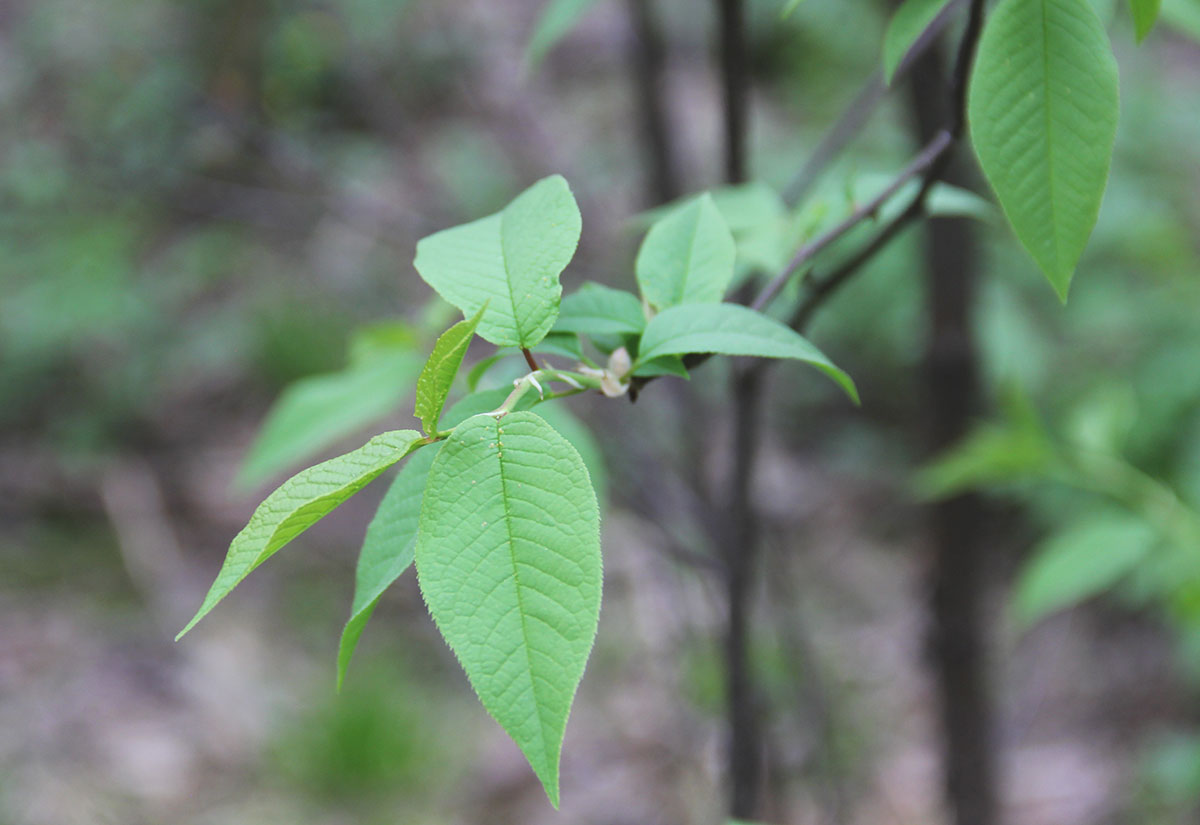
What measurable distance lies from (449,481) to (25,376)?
9.73 ft

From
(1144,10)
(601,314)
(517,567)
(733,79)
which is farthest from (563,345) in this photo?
(733,79)

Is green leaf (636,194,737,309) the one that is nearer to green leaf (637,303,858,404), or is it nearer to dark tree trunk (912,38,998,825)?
green leaf (637,303,858,404)

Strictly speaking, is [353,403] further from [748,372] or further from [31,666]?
[31,666]

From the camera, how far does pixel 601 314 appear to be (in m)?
0.39

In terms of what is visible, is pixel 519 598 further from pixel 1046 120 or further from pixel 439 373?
pixel 1046 120

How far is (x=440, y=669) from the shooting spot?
2.05 meters

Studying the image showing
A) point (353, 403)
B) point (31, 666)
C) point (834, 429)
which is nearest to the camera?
point (353, 403)

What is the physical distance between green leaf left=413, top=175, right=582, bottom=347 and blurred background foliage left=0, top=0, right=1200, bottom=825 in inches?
9.2

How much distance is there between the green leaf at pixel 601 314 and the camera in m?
0.38

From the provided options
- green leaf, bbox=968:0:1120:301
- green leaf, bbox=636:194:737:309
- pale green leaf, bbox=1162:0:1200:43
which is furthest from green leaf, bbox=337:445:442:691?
pale green leaf, bbox=1162:0:1200:43

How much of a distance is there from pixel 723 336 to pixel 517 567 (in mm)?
124

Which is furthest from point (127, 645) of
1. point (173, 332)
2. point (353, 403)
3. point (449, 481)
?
point (449, 481)

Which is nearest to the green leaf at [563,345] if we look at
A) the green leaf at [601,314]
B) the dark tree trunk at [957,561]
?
the green leaf at [601,314]

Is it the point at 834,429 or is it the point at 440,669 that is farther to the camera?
the point at 834,429
